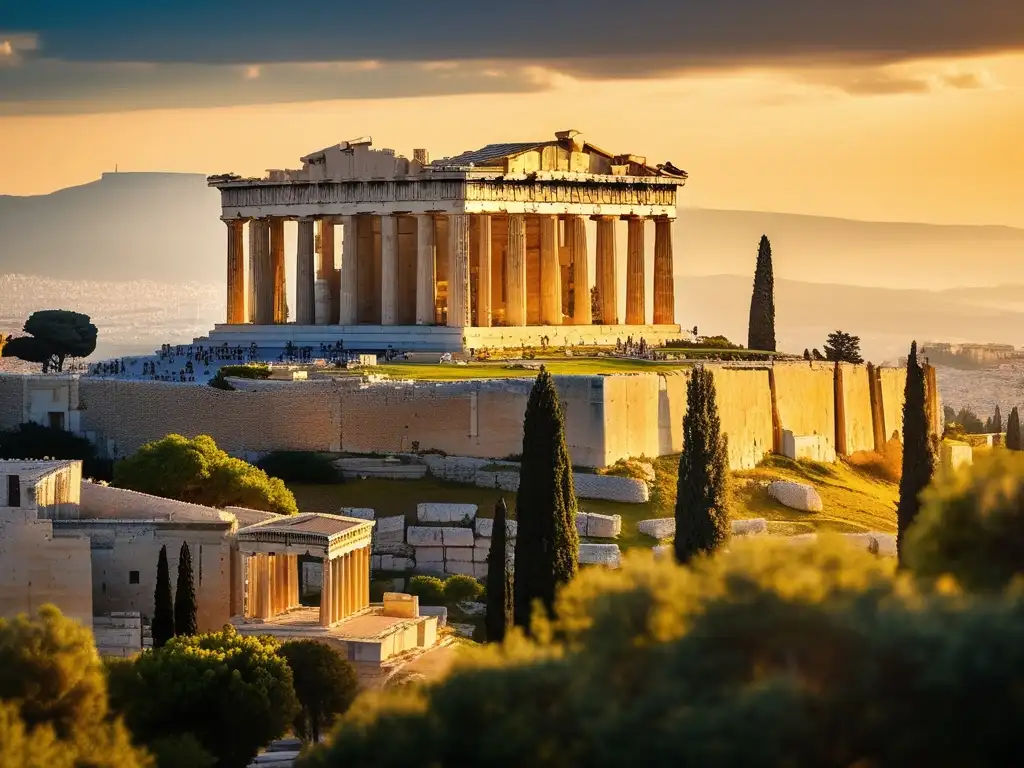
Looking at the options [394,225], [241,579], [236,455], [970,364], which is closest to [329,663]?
[241,579]

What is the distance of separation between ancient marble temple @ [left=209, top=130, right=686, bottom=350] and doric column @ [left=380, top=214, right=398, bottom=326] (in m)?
0.04

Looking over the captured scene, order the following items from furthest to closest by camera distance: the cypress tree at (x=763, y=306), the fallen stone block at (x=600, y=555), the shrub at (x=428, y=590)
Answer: the cypress tree at (x=763, y=306), the fallen stone block at (x=600, y=555), the shrub at (x=428, y=590)

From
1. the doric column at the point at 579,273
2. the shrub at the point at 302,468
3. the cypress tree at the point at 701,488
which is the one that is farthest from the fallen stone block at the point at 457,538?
the doric column at the point at 579,273

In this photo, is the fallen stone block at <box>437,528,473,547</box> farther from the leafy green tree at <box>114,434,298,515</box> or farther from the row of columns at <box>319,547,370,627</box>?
the row of columns at <box>319,547,370,627</box>

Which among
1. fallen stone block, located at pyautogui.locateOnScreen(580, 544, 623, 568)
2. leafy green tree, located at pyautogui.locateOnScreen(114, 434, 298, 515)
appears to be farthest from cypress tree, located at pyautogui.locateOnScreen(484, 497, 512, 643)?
leafy green tree, located at pyautogui.locateOnScreen(114, 434, 298, 515)

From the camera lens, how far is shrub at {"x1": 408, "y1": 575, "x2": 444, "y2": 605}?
4969cm

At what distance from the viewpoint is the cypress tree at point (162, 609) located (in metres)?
43.6

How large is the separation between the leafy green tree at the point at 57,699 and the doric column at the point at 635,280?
4393 cm

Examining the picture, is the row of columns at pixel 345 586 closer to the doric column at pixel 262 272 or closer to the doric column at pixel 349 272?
the doric column at pixel 349 272

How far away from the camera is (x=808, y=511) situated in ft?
192

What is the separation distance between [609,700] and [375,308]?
5476 cm

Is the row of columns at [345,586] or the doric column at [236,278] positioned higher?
the doric column at [236,278]

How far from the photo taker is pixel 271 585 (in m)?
47.5

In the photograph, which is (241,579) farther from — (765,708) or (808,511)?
(765,708)
